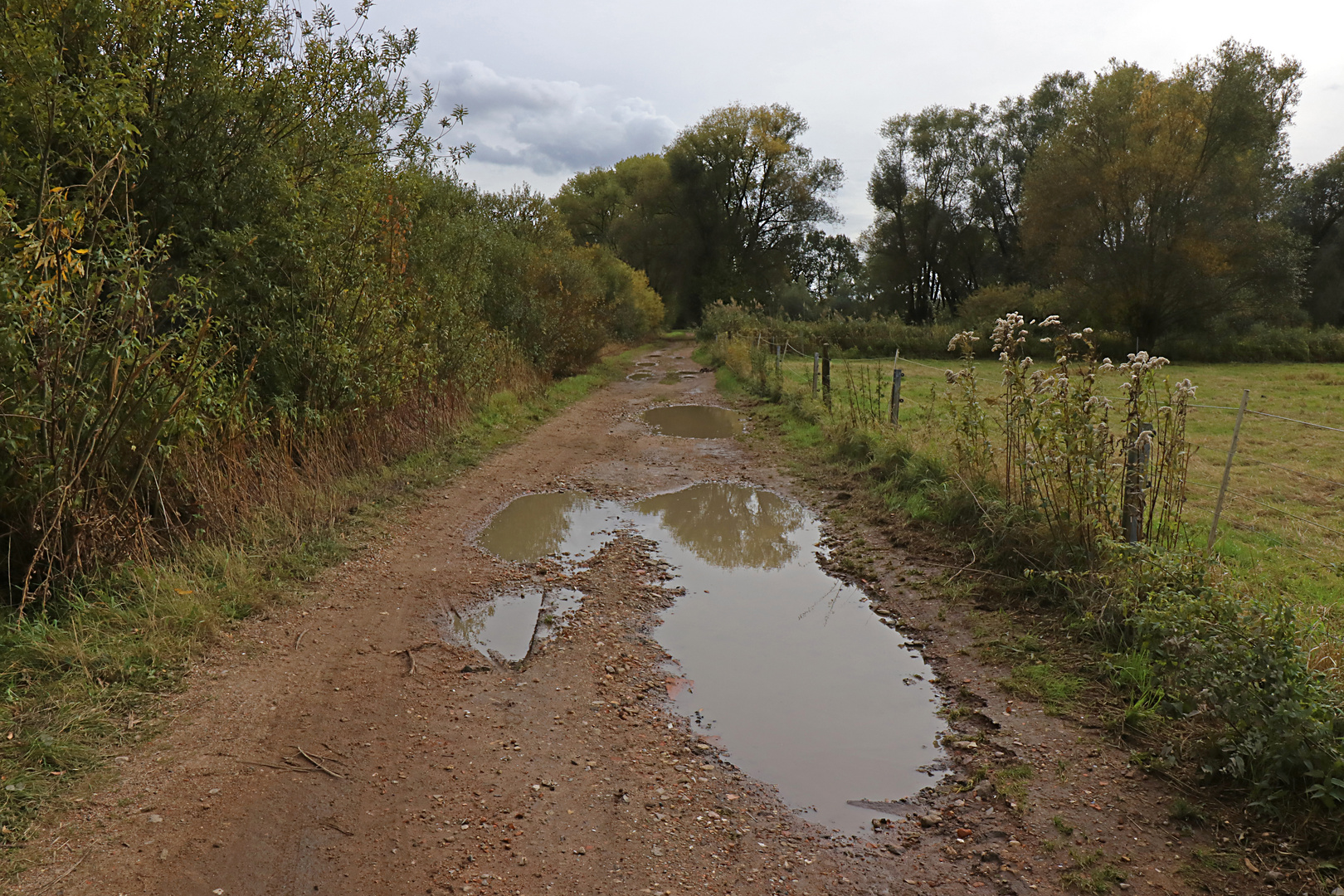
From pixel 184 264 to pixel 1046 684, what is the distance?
8440mm

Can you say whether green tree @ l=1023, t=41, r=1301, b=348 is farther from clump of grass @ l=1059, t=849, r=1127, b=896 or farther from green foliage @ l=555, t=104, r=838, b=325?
clump of grass @ l=1059, t=849, r=1127, b=896

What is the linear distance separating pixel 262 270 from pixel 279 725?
552 cm

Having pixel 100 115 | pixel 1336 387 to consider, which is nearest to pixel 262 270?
pixel 100 115

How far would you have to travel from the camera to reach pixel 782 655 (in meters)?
5.46

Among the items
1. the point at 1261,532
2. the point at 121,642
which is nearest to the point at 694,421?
the point at 1261,532

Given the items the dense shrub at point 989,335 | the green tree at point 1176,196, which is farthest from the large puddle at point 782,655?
the green tree at point 1176,196

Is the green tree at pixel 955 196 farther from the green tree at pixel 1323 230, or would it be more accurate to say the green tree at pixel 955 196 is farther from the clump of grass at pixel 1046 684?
the clump of grass at pixel 1046 684

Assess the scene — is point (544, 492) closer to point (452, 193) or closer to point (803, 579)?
point (803, 579)

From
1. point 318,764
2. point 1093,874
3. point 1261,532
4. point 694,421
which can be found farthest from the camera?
point 694,421

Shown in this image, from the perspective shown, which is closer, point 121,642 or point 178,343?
point 121,642

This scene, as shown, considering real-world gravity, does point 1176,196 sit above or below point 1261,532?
above

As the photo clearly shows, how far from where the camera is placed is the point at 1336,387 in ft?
60.4

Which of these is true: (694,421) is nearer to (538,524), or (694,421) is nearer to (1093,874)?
(538,524)

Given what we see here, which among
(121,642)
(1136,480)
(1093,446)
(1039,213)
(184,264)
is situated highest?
(1039,213)
